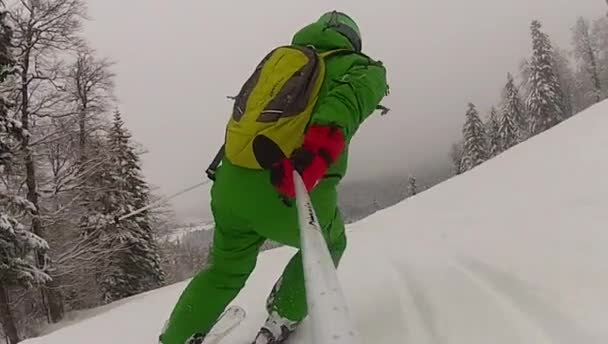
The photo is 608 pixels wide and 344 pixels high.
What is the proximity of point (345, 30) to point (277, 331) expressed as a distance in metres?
1.44

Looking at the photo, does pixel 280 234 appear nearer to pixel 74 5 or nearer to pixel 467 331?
pixel 467 331

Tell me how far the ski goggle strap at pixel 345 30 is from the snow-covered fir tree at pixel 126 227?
58.4 ft

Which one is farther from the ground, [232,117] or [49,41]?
[49,41]

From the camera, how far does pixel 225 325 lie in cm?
342

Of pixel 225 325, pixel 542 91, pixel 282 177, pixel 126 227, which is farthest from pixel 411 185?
pixel 282 177

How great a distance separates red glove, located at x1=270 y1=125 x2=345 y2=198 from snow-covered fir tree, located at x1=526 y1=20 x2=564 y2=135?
37.2 meters

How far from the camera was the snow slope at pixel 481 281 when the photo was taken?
2.44 m

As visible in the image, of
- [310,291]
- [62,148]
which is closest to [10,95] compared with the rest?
[62,148]

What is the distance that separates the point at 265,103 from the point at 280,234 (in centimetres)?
55

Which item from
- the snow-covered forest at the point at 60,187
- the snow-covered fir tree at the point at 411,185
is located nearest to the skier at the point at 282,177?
the snow-covered forest at the point at 60,187

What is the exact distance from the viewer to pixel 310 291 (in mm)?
1434

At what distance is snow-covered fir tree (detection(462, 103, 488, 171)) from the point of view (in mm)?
40656

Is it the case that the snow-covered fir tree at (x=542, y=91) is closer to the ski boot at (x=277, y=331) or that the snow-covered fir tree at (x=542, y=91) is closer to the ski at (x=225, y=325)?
the ski at (x=225, y=325)

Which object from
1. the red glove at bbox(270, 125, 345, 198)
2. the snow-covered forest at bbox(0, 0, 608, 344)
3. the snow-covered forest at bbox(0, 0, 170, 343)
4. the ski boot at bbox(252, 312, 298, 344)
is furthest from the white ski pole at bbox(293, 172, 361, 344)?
the snow-covered forest at bbox(0, 0, 170, 343)
